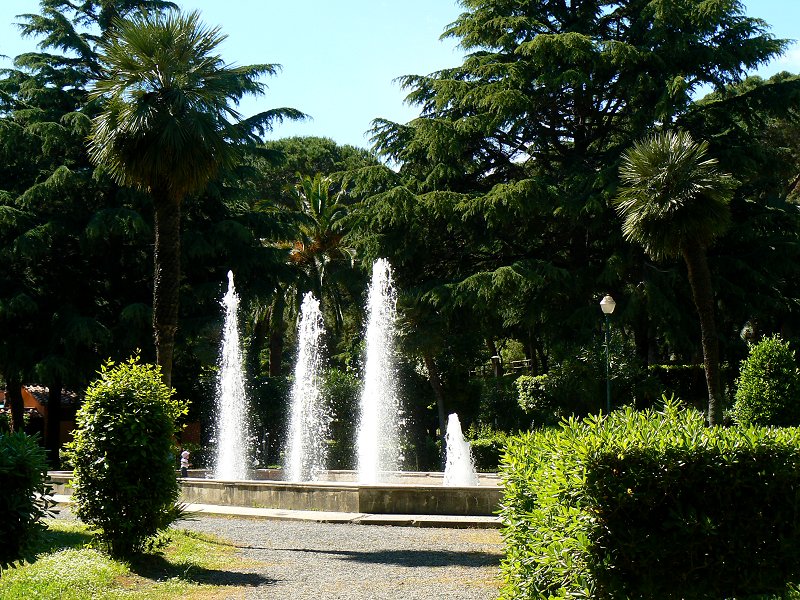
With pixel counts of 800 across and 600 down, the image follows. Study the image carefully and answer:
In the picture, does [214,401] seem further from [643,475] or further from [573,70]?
[643,475]

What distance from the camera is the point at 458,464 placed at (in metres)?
20.9

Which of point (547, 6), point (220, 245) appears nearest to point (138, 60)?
point (220, 245)

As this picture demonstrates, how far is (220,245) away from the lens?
2875 centimetres

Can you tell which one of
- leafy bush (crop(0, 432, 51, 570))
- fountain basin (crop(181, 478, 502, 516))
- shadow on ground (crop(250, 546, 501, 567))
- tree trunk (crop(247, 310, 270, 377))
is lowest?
shadow on ground (crop(250, 546, 501, 567))

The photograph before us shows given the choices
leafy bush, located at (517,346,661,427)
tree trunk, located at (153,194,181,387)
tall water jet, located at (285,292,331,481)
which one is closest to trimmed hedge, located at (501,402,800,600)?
tree trunk, located at (153,194,181,387)

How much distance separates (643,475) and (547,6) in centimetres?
2644

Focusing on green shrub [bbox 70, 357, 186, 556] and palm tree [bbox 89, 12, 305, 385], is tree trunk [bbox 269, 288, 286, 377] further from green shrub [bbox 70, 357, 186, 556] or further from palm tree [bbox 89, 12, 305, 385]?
green shrub [bbox 70, 357, 186, 556]

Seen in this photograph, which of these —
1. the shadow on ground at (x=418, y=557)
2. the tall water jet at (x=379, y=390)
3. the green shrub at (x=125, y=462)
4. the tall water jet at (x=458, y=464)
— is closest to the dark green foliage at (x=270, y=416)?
the tall water jet at (x=379, y=390)

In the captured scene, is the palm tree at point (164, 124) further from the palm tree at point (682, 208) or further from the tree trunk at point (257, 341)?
the tree trunk at point (257, 341)

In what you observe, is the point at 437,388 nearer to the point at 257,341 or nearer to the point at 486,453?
the point at 486,453

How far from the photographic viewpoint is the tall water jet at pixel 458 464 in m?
19.7

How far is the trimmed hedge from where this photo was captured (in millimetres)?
5031

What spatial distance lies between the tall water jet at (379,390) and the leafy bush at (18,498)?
15.1 meters

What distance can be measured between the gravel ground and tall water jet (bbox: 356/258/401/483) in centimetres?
733
